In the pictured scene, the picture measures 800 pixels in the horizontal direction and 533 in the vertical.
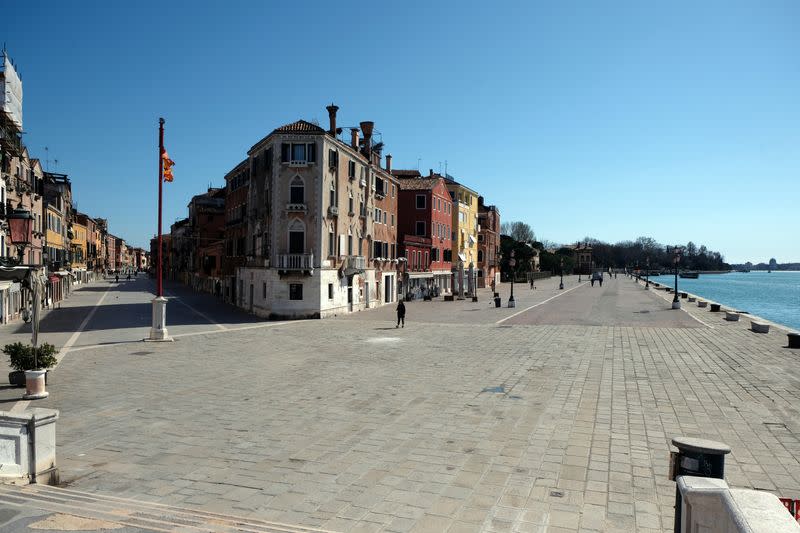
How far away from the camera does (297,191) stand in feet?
123

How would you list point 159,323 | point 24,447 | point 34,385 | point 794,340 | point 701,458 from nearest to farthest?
point 701,458 < point 24,447 < point 34,385 < point 794,340 < point 159,323

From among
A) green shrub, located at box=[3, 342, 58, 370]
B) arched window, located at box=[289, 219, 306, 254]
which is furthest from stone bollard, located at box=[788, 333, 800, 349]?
arched window, located at box=[289, 219, 306, 254]

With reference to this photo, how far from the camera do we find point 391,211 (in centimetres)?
5316

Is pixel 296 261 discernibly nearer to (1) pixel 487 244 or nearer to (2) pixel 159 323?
(2) pixel 159 323

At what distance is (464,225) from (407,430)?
6415 centimetres

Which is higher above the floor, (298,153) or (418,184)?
(418,184)

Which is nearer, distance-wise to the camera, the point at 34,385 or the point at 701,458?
the point at 701,458

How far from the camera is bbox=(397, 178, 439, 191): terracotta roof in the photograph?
60844 millimetres

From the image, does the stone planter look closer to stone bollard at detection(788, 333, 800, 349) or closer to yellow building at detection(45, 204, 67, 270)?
stone bollard at detection(788, 333, 800, 349)

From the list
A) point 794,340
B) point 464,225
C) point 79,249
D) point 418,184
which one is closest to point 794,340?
point 794,340

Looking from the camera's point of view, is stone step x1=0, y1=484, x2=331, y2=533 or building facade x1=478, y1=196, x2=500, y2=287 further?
building facade x1=478, y1=196, x2=500, y2=287

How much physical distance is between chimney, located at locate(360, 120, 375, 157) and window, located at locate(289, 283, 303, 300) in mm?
15137

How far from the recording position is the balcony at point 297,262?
36812 mm

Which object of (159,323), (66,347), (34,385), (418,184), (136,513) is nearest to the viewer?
(136,513)
